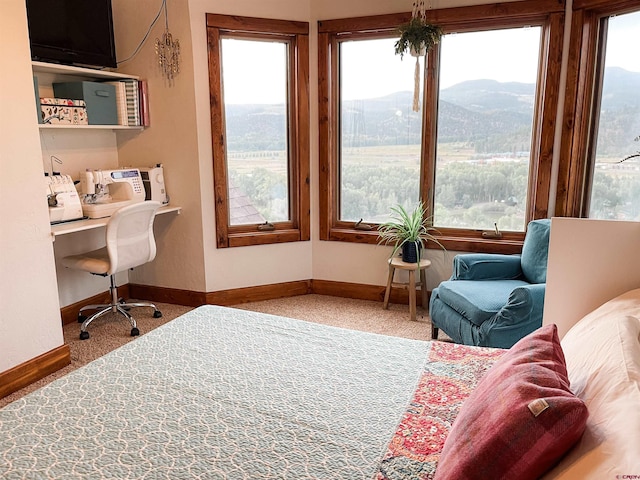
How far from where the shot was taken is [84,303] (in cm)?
380

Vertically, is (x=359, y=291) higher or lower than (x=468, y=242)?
lower

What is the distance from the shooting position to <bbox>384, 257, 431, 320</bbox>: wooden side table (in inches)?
142

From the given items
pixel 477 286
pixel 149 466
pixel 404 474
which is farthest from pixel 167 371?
pixel 477 286

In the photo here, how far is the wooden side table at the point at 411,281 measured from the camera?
3.61 metres


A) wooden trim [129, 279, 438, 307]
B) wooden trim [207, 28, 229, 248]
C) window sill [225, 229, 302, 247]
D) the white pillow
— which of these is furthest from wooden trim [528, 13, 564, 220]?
wooden trim [207, 28, 229, 248]

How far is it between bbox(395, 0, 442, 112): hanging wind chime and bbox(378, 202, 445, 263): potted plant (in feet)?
2.64

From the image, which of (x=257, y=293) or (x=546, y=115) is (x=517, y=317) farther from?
(x=257, y=293)

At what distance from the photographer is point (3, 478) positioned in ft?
3.83

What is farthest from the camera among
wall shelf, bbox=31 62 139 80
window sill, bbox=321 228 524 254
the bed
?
window sill, bbox=321 228 524 254

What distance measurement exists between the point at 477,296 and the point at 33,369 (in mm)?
2508

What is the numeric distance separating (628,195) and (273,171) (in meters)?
2.55

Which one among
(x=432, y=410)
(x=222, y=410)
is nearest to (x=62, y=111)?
(x=222, y=410)

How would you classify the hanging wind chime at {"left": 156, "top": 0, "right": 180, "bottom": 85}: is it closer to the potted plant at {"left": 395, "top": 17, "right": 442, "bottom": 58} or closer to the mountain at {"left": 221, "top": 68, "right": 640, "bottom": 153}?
the mountain at {"left": 221, "top": 68, "right": 640, "bottom": 153}

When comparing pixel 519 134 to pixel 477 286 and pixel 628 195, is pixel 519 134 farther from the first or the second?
pixel 477 286
